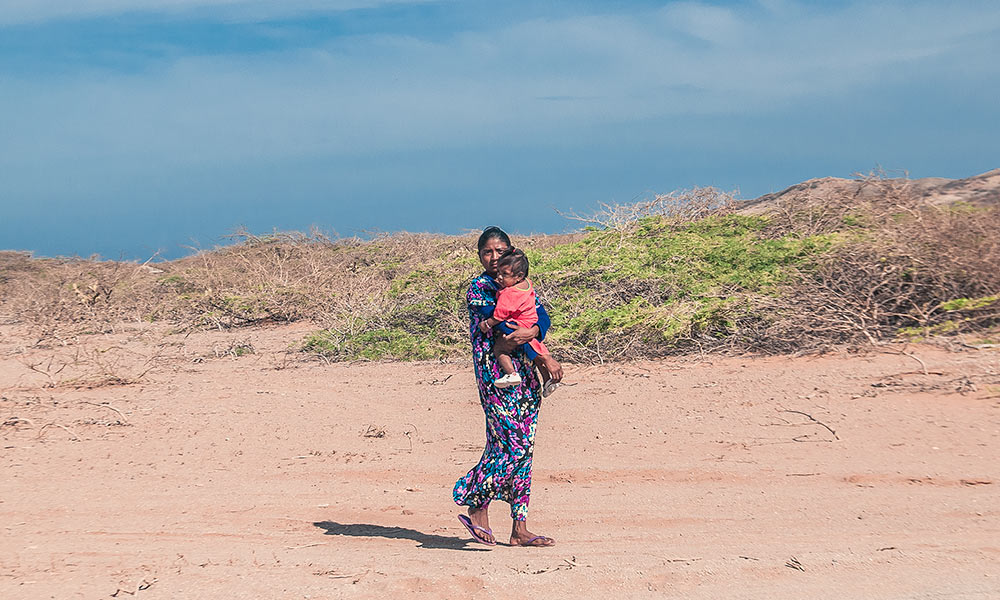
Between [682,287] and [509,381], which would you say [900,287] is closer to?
[682,287]

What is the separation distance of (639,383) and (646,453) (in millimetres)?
2246

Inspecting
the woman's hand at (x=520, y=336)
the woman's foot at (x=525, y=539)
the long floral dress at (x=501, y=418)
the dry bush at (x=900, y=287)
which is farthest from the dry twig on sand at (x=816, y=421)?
the woman's hand at (x=520, y=336)

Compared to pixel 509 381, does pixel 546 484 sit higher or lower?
lower

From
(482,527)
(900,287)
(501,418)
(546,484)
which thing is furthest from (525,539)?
(900,287)

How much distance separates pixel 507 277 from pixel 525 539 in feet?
4.79

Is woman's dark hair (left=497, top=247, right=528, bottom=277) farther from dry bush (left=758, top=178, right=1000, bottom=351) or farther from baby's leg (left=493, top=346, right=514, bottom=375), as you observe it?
dry bush (left=758, top=178, right=1000, bottom=351)

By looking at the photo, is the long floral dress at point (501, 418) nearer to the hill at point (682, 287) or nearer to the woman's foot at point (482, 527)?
the woman's foot at point (482, 527)

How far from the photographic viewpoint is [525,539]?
15.8ft

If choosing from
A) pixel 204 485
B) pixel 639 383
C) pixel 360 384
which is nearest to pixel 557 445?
pixel 639 383

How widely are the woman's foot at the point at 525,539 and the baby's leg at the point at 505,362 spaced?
0.90 meters

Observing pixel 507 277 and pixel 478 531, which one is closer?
pixel 507 277

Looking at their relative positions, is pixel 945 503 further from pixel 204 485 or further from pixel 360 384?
pixel 360 384

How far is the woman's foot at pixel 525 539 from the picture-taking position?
4.82m

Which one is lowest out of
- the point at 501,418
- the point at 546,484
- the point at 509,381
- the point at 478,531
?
the point at 546,484
